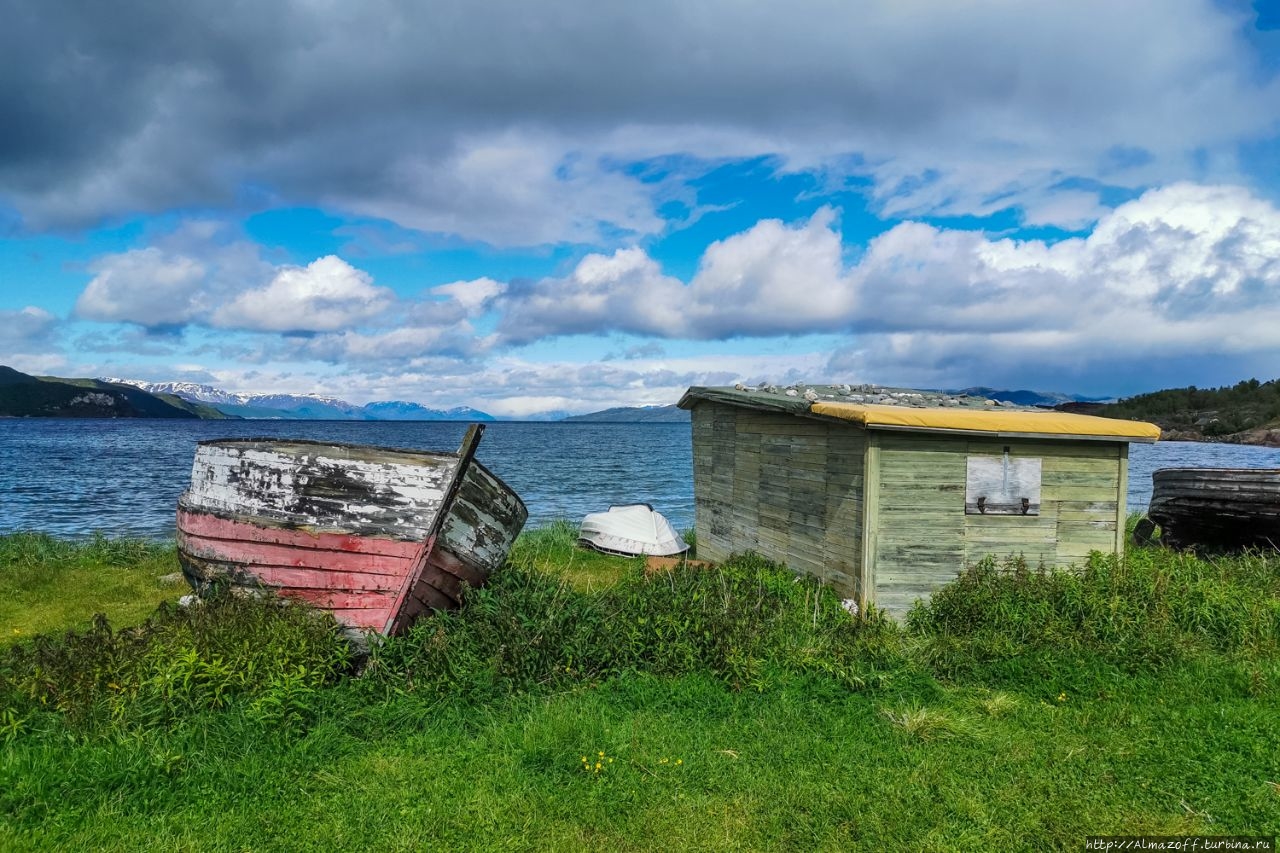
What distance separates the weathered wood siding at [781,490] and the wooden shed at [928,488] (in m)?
0.03

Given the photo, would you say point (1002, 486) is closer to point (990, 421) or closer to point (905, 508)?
point (990, 421)

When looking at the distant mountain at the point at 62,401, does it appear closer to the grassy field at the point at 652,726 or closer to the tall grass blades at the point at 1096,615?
the grassy field at the point at 652,726

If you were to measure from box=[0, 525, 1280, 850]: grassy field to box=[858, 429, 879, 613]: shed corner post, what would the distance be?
0.59 meters

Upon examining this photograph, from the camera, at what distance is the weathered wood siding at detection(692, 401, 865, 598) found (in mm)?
9664

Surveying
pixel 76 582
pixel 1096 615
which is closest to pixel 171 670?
pixel 76 582

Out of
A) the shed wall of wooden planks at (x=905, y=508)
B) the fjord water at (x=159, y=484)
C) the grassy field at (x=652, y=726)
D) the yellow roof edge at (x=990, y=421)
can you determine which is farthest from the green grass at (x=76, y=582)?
the yellow roof edge at (x=990, y=421)

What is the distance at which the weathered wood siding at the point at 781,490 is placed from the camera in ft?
31.7

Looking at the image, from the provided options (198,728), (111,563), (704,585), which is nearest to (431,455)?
(198,728)

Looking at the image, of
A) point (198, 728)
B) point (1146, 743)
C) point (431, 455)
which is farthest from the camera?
point (431, 455)

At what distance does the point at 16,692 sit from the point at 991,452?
10.2 metres

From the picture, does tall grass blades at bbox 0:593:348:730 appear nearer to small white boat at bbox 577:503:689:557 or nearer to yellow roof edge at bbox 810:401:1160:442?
yellow roof edge at bbox 810:401:1160:442

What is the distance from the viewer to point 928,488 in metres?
9.46

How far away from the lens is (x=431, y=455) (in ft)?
24.3

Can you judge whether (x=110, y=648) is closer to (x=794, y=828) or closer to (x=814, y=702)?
(x=794, y=828)
